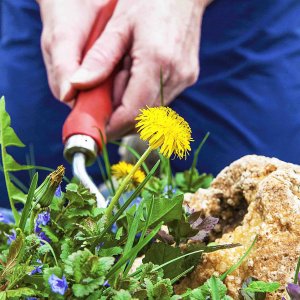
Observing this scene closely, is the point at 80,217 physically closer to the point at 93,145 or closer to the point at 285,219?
the point at 285,219

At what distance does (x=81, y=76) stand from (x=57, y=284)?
74 centimetres

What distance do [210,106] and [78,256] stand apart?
4.37ft

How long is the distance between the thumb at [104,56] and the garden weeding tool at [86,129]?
0.03m

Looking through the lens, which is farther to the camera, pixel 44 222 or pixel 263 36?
pixel 263 36

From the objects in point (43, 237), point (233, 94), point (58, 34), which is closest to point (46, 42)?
point (58, 34)

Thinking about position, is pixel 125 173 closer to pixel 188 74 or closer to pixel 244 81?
pixel 188 74

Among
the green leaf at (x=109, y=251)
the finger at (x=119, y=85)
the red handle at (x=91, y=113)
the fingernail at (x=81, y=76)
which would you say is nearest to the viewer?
the green leaf at (x=109, y=251)

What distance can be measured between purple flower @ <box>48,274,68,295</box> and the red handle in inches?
18.1

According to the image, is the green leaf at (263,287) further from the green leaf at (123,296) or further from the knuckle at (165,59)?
the knuckle at (165,59)

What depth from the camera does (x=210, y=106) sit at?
1.89 metres

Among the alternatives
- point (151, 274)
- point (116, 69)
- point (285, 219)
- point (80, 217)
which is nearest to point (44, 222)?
point (80, 217)

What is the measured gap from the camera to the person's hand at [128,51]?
52.9 inches

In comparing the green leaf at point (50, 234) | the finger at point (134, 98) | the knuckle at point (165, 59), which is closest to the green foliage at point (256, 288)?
the green leaf at point (50, 234)

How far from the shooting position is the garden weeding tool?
1.07 metres
